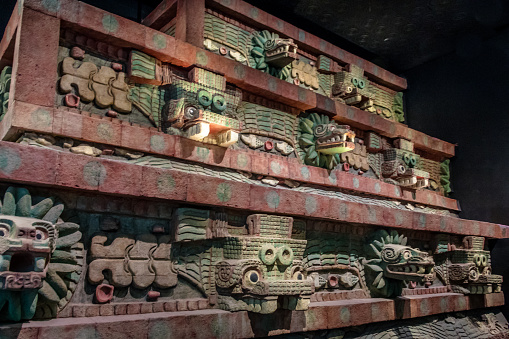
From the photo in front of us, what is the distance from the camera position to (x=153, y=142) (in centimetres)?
520

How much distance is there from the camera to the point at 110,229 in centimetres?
409

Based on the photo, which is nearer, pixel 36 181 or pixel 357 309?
pixel 36 181

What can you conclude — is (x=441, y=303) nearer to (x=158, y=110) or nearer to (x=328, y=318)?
(x=328, y=318)

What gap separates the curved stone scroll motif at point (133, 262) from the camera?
156 inches

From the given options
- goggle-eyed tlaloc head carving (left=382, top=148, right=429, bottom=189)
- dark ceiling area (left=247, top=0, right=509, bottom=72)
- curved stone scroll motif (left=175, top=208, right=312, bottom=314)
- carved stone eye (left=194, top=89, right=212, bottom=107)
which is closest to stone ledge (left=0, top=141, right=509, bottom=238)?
curved stone scroll motif (left=175, top=208, right=312, bottom=314)

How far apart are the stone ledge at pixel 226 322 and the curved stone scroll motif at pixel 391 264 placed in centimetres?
23

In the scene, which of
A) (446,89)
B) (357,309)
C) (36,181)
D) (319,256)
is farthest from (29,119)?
(446,89)

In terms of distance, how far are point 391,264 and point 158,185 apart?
12.0 ft

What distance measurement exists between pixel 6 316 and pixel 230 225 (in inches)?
89.0

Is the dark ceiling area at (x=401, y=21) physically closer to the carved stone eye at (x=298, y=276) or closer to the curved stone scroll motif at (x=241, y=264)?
the curved stone scroll motif at (x=241, y=264)

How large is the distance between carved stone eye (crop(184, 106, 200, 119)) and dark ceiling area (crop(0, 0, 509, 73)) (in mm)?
3349

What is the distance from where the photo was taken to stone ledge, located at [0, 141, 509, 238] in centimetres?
356

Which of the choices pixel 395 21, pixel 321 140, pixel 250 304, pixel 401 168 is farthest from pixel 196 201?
pixel 395 21

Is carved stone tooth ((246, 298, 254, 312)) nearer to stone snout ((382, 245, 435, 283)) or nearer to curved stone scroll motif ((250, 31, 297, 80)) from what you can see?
stone snout ((382, 245, 435, 283))
